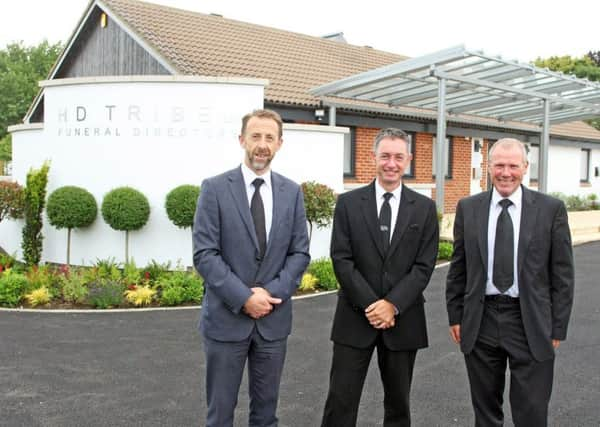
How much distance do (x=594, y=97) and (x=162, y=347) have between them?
47.7 ft

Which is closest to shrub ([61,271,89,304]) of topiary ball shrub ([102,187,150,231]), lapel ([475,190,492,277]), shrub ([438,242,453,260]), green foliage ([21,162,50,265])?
topiary ball shrub ([102,187,150,231])

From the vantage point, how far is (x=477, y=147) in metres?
20.2

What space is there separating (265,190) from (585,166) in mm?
25799

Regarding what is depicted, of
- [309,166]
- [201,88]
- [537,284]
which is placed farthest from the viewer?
[309,166]

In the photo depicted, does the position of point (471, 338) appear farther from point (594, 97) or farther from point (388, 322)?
point (594, 97)

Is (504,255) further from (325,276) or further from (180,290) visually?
(325,276)

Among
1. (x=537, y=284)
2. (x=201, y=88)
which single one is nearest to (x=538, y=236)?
(x=537, y=284)

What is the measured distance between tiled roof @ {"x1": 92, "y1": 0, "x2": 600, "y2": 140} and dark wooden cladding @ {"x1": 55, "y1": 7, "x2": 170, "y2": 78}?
55cm

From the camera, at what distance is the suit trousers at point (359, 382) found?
3.55m

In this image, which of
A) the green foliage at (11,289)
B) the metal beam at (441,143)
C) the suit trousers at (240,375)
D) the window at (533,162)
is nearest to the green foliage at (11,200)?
the green foliage at (11,289)

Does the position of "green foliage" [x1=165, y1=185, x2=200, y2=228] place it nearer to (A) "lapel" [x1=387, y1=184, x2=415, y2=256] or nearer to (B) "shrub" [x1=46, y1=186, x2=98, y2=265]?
(B) "shrub" [x1=46, y1=186, x2=98, y2=265]

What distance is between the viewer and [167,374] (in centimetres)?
529

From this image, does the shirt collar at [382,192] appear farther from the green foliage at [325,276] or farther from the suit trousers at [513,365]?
the green foliage at [325,276]

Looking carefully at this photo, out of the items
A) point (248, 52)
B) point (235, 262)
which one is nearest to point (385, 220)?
point (235, 262)
